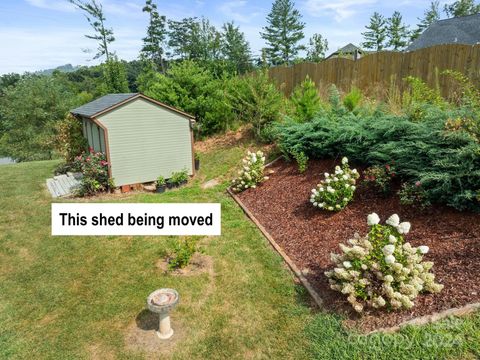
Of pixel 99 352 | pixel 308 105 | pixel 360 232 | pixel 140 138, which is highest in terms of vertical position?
pixel 308 105

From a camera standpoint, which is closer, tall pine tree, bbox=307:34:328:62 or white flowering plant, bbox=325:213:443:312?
white flowering plant, bbox=325:213:443:312

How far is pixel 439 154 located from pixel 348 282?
2.49m

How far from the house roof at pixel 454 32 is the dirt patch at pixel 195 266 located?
2188 centimetres

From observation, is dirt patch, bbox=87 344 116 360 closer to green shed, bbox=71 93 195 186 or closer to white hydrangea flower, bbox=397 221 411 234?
white hydrangea flower, bbox=397 221 411 234

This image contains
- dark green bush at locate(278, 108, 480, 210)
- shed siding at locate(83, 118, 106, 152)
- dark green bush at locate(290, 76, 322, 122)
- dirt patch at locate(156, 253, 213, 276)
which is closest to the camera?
dark green bush at locate(278, 108, 480, 210)

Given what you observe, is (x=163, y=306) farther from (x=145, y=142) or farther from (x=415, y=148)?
(x=145, y=142)

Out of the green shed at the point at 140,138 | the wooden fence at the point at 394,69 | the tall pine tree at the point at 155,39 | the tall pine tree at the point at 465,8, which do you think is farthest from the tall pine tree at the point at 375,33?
the green shed at the point at 140,138

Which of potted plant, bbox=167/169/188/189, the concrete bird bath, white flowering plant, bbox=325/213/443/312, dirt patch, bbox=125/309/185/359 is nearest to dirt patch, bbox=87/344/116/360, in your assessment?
dirt patch, bbox=125/309/185/359

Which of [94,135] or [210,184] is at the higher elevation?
[94,135]

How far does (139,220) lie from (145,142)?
4013mm

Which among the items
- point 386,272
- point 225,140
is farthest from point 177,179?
point 386,272

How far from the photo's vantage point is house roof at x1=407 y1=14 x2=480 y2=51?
1944cm

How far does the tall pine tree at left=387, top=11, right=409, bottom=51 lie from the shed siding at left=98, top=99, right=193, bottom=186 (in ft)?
118

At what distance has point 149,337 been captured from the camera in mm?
3582
